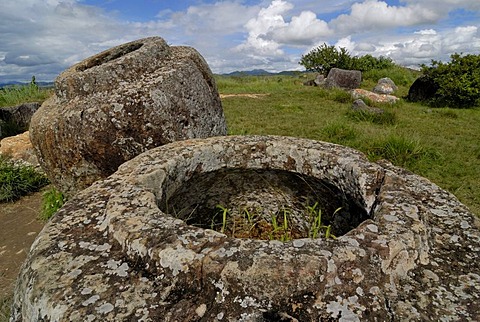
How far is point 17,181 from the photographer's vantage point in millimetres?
6598

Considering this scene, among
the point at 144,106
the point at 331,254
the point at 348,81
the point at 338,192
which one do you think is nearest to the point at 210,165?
the point at 338,192

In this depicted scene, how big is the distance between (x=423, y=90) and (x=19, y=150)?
13331 mm

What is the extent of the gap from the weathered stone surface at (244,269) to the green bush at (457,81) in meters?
12.4

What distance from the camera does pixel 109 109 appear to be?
3.71m

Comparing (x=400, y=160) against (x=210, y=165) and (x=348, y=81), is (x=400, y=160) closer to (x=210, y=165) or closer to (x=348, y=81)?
(x=210, y=165)

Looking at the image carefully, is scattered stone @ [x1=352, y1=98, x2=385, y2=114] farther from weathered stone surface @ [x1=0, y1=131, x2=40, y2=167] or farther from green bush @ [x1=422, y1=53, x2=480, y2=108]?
weathered stone surface @ [x1=0, y1=131, x2=40, y2=167]

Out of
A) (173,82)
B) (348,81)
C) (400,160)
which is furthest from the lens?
(348,81)

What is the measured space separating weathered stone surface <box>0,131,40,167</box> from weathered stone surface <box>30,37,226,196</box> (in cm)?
375

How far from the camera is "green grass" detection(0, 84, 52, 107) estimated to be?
13.1m

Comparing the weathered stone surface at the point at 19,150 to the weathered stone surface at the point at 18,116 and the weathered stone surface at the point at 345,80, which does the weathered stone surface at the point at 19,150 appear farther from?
the weathered stone surface at the point at 345,80

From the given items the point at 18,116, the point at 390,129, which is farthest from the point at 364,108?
the point at 18,116

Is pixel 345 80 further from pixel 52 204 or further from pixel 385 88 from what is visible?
pixel 52 204

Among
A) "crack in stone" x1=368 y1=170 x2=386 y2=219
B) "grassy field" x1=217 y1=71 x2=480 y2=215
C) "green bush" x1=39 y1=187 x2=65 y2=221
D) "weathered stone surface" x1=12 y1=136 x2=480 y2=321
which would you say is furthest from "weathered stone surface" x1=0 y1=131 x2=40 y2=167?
"crack in stone" x1=368 y1=170 x2=386 y2=219

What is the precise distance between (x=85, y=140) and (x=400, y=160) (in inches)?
202
